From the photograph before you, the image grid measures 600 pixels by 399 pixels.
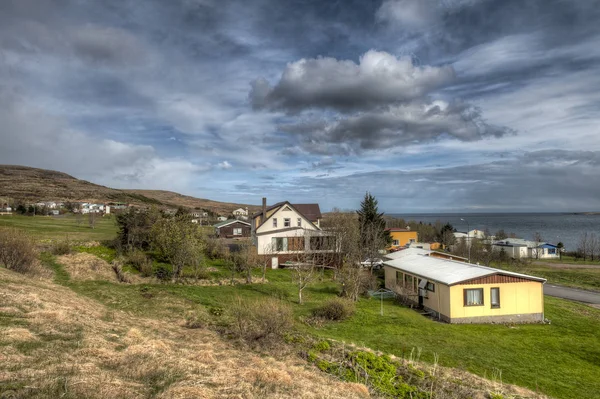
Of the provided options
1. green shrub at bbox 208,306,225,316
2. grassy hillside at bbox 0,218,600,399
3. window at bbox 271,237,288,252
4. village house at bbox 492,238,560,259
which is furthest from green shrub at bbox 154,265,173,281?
village house at bbox 492,238,560,259

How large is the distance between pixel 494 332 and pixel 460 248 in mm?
36752

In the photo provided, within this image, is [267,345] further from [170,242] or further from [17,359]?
[170,242]

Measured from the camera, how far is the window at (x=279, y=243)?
129 ft

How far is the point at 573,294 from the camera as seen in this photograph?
32625 millimetres

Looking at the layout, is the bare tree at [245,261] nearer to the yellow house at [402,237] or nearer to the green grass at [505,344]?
the green grass at [505,344]

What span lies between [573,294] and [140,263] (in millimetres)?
40087

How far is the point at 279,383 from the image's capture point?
7.96 m

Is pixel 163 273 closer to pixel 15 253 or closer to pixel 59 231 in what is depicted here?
pixel 15 253

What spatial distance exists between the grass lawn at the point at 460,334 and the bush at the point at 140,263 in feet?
12.5

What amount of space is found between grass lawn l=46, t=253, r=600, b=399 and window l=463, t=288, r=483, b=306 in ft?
4.76

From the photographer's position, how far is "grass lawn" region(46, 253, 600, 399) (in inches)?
524

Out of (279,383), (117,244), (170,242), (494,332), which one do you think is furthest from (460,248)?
(279,383)

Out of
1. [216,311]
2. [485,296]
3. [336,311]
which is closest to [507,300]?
[485,296]

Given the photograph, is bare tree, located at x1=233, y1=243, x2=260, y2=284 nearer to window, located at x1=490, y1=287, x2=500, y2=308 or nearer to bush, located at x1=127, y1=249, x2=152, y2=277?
bush, located at x1=127, y1=249, x2=152, y2=277
